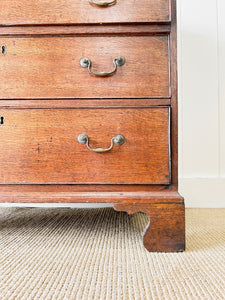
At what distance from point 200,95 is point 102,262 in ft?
3.01

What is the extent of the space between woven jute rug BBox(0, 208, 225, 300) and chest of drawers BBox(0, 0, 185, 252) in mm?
142

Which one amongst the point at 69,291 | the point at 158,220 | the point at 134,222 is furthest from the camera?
the point at 134,222

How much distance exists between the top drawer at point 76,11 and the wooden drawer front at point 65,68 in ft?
0.15

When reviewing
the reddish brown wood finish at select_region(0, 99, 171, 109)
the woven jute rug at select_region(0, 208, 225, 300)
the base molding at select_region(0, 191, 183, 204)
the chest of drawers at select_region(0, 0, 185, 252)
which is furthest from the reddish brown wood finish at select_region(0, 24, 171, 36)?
the woven jute rug at select_region(0, 208, 225, 300)

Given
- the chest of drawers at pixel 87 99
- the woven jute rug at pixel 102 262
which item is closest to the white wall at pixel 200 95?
the woven jute rug at pixel 102 262

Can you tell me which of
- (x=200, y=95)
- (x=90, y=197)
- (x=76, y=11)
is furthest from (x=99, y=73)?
(x=200, y=95)

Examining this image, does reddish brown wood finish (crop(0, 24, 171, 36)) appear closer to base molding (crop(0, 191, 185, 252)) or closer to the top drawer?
the top drawer

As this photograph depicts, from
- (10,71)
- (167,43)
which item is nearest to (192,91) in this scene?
(167,43)

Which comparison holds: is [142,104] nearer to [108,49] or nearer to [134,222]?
[108,49]

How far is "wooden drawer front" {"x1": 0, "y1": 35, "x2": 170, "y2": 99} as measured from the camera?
787 millimetres

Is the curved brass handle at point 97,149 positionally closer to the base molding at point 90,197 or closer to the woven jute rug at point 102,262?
the base molding at point 90,197

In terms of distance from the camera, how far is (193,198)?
52.1 inches

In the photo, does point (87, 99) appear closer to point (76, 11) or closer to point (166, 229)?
point (76, 11)

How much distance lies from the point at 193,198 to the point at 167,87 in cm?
69
